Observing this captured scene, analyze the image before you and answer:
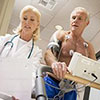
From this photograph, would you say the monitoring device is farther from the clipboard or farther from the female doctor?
the female doctor

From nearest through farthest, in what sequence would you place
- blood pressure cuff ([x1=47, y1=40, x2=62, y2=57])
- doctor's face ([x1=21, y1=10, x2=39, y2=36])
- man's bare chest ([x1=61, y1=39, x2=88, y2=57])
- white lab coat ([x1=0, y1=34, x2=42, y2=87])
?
white lab coat ([x1=0, y1=34, x2=42, y2=87])
doctor's face ([x1=21, y1=10, x2=39, y2=36])
blood pressure cuff ([x1=47, y1=40, x2=62, y2=57])
man's bare chest ([x1=61, y1=39, x2=88, y2=57])

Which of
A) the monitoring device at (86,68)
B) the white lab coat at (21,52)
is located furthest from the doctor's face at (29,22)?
the monitoring device at (86,68)

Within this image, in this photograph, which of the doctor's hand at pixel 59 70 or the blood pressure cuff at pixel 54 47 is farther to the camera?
the blood pressure cuff at pixel 54 47

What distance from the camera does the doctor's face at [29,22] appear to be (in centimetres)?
179

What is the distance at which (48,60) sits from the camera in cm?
182

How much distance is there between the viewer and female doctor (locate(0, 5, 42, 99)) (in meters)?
1.56

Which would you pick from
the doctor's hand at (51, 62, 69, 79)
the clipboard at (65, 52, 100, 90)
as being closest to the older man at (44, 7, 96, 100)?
the clipboard at (65, 52, 100, 90)

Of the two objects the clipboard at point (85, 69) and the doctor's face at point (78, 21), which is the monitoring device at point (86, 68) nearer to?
the clipboard at point (85, 69)

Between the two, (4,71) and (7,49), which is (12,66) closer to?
(4,71)

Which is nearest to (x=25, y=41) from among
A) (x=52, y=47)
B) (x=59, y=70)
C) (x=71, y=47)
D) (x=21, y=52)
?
(x=21, y=52)

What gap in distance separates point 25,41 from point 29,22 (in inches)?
7.0

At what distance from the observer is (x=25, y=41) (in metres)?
1.72

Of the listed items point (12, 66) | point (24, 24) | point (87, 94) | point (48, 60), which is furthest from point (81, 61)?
point (87, 94)

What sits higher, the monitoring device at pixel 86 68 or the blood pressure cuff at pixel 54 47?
the blood pressure cuff at pixel 54 47
